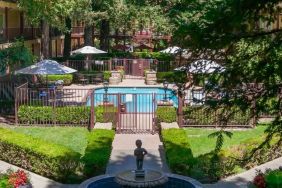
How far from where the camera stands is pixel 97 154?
563 inches

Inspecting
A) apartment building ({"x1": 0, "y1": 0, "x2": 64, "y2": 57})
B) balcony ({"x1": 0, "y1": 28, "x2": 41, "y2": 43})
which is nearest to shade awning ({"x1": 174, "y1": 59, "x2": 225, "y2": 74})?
apartment building ({"x1": 0, "y1": 0, "x2": 64, "y2": 57})

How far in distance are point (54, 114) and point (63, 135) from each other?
1.68 metres

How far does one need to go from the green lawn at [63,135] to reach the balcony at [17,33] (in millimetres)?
13883

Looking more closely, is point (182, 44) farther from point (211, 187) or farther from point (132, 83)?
point (132, 83)

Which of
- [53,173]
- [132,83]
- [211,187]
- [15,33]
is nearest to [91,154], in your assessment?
[53,173]

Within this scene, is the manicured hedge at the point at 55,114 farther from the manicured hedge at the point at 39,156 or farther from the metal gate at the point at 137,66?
the metal gate at the point at 137,66

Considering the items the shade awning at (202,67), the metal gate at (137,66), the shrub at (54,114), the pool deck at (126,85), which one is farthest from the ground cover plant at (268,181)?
the metal gate at (137,66)

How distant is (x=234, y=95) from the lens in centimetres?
534

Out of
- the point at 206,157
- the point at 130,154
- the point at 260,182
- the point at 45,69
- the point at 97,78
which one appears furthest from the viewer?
the point at 97,78

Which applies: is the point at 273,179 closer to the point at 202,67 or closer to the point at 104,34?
the point at 202,67

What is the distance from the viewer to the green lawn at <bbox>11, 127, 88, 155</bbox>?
702 inches

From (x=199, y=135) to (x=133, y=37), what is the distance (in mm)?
40265

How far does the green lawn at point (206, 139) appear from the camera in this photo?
17.1m

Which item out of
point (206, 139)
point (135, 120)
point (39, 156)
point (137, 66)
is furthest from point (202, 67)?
point (137, 66)
